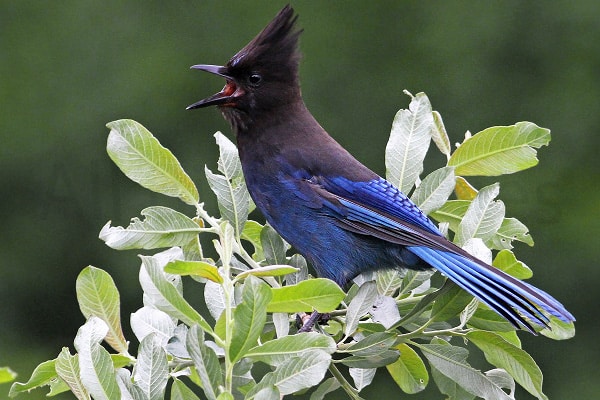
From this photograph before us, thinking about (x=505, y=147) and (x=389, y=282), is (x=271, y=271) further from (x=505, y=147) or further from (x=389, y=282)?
(x=505, y=147)


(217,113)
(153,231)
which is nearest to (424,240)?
(153,231)

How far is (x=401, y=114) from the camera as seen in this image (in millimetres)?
2586

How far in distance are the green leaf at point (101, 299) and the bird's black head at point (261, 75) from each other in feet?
3.24

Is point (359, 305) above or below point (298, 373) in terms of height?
below

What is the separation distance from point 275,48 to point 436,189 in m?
0.78

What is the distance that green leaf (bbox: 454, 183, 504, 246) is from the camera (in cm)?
233

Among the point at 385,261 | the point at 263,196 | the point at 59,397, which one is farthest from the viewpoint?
the point at 59,397

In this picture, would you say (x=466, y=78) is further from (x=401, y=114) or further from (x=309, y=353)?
(x=309, y=353)

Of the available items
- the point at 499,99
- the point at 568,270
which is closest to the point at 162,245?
the point at 568,270

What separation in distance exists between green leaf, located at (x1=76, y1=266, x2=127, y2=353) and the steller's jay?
2.31 ft

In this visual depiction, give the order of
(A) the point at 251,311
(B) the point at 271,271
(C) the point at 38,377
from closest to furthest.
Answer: (A) the point at 251,311 < (B) the point at 271,271 < (C) the point at 38,377

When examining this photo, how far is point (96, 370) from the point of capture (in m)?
1.88

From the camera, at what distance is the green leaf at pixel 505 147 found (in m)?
2.52

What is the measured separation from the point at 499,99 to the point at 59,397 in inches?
122
